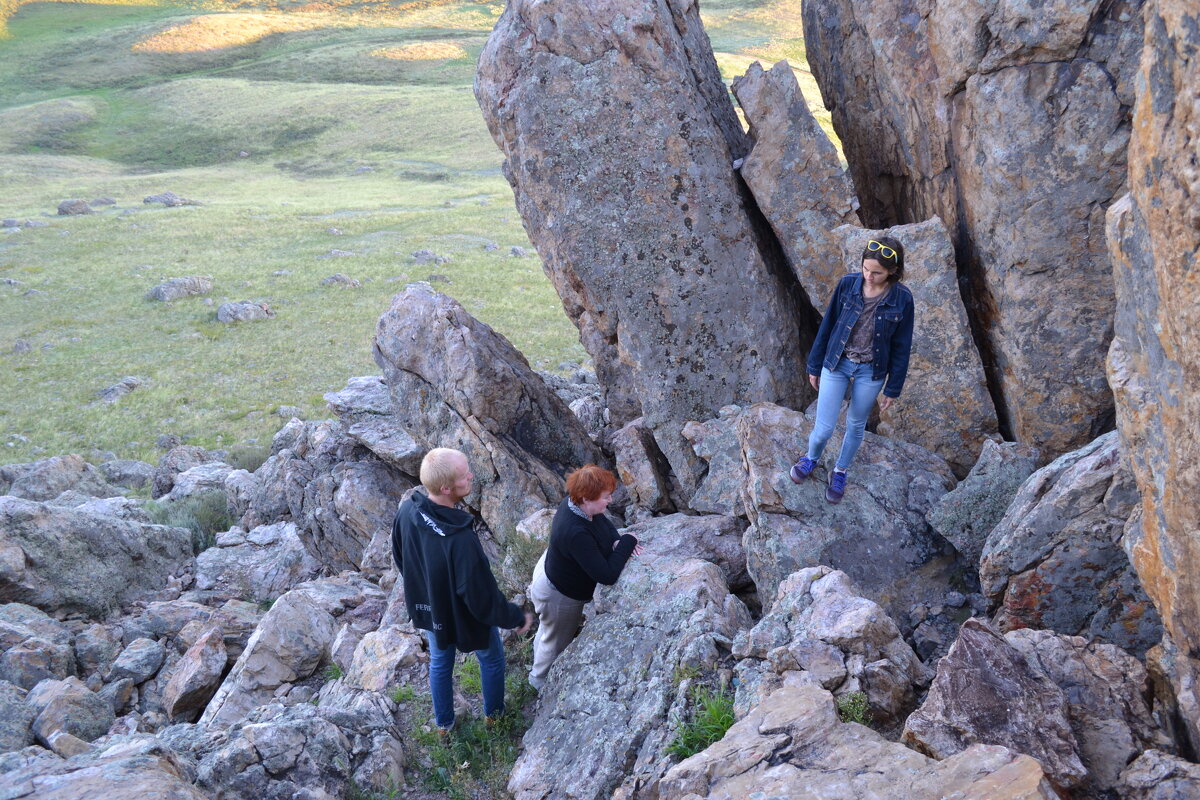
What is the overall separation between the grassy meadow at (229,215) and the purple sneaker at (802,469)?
21833 mm

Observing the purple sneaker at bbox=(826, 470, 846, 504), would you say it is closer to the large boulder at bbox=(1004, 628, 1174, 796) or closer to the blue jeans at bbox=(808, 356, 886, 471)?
the blue jeans at bbox=(808, 356, 886, 471)

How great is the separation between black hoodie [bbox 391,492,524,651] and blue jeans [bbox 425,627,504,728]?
16cm

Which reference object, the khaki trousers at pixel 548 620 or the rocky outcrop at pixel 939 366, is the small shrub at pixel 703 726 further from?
the rocky outcrop at pixel 939 366

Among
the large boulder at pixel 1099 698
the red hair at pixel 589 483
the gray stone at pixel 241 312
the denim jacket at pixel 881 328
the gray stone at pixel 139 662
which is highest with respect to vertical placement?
the denim jacket at pixel 881 328

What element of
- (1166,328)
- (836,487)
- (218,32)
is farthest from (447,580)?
(218,32)

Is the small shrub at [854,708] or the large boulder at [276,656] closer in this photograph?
the small shrub at [854,708]

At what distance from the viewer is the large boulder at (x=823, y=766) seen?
594 centimetres

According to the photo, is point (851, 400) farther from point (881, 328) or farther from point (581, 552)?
point (581, 552)

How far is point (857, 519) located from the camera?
37.6 ft

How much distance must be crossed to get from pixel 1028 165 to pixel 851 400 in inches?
164

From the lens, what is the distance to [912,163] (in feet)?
45.9

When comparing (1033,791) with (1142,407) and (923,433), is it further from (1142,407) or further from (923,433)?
→ (923,433)

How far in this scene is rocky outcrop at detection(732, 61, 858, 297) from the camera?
14234 millimetres

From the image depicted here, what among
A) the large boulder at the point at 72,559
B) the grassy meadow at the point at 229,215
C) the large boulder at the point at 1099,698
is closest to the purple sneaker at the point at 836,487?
the large boulder at the point at 1099,698
